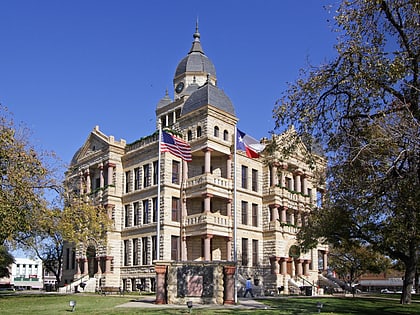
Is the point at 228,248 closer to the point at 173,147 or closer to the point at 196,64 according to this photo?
the point at 173,147

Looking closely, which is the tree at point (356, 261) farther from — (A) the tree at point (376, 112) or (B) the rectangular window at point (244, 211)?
(A) the tree at point (376, 112)

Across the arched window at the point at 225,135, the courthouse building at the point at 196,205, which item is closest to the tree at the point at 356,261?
the courthouse building at the point at 196,205

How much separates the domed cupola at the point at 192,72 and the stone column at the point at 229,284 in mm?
32941

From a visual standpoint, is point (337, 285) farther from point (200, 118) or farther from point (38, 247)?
point (38, 247)

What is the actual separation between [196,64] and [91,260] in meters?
23.9

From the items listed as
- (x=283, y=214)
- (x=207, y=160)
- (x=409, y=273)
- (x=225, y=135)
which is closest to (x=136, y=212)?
(x=207, y=160)

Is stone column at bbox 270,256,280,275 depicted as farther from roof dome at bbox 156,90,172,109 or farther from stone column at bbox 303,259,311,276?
roof dome at bbox 156,90,172,109

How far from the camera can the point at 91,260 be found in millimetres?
51719

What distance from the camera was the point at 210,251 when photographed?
44.2 meters

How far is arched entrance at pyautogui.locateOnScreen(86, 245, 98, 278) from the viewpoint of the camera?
50.7 meters

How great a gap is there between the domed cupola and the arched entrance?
61.3ft

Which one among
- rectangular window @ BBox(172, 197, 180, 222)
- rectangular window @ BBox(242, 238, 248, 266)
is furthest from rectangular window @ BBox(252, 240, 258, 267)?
rectangular window @ BBox(172, 197, 180, 222)

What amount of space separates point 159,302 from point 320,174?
1104cm

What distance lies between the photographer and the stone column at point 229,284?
26.0 meters
